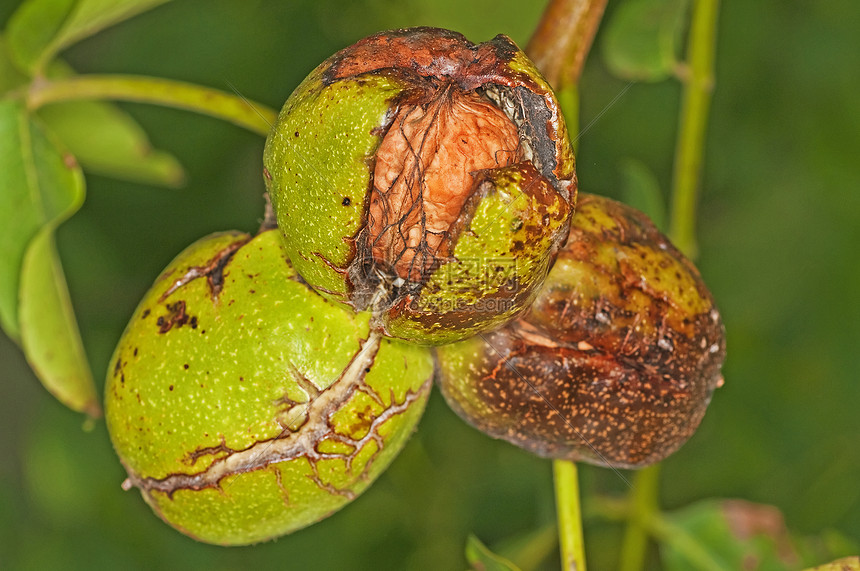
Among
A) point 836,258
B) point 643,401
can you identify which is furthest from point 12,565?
point 836,258

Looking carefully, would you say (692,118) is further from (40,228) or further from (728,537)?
(40,228)

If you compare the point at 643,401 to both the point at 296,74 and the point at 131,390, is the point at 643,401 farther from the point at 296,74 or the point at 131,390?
the point at 296,74

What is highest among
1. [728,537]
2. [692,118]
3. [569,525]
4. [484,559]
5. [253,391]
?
[692,118]

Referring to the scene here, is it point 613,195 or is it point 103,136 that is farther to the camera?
point 613,195

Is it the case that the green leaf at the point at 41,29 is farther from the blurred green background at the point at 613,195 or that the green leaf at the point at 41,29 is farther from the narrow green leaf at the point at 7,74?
the blurred green background at the point at 613,195

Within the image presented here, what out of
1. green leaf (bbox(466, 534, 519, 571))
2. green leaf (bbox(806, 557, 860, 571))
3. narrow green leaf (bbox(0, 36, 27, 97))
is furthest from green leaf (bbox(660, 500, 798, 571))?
narrow green leaf (bbox(0, 36, 27, 97))

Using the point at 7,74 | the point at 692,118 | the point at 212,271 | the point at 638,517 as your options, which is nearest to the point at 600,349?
the point at 212,271
